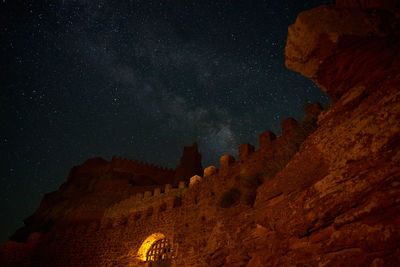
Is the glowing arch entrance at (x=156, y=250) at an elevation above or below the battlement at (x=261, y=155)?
below

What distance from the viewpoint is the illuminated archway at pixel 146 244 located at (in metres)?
10.7

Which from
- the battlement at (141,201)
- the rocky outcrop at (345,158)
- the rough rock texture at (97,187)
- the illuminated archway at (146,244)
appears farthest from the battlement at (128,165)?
the rocky outcrop at (345,158)

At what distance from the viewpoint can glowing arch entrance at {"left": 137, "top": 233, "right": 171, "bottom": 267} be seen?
369 inches

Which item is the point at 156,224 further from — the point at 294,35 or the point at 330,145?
the point at 294,35

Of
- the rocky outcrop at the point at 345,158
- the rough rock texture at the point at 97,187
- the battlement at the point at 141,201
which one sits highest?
the rough rock texture at the point at 97,187

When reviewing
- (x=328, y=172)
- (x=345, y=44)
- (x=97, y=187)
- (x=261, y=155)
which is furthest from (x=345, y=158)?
(x=97, y=187)

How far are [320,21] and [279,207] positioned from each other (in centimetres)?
367

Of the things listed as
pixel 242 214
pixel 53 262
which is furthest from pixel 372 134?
pixel 53 262

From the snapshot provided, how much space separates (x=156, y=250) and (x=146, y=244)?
2.66 feet

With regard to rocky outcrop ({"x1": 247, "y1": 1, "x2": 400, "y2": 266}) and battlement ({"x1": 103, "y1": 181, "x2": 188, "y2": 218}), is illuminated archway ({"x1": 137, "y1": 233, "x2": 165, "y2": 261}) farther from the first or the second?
rocky outcrop ({"x1": 247, "y1": 1, "x2": 400, "y2": 266})

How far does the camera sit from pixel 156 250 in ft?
33.9

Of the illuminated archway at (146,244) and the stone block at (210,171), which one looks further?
the illuminated archway at (146,244)

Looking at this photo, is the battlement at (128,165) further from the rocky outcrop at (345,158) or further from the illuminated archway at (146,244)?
the rocky outcrop at (345,158)

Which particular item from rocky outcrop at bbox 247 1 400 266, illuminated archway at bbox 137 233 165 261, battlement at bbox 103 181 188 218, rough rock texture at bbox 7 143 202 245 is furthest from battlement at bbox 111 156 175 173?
rocky outcrop at bbox 247 1 400 266
